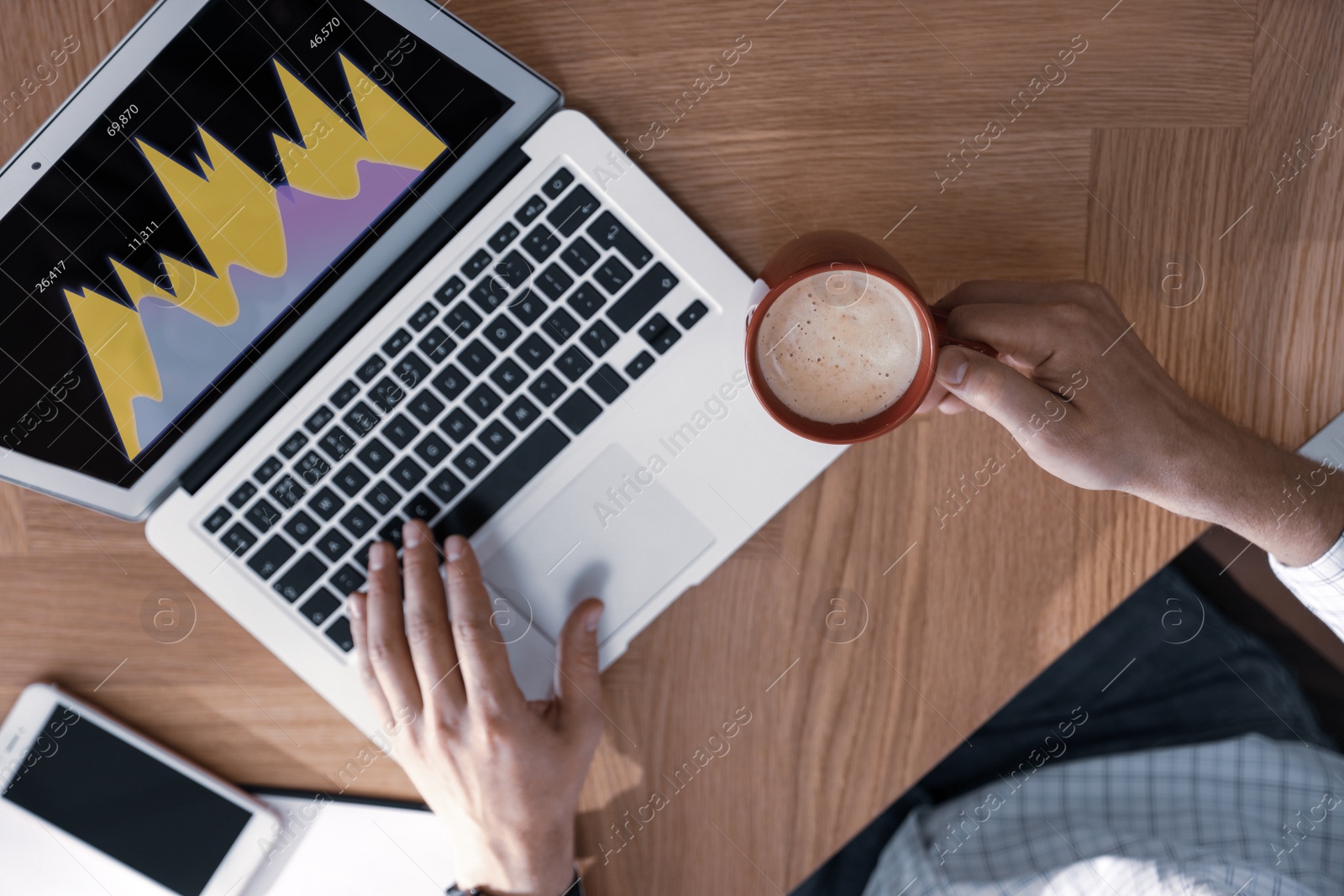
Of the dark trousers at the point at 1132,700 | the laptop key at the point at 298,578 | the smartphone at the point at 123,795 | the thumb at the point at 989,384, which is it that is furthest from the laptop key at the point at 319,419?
the dark trousers at the point at 1132,700

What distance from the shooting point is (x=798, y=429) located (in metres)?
0.51

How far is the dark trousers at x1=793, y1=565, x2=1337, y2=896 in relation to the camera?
3.21 feet

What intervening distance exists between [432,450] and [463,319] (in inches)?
4.2

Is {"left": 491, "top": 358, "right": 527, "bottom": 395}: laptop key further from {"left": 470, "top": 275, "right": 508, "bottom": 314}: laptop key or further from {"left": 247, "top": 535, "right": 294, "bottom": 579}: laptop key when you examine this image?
{"left": 247, "top": 535, "right": 294, "bottom": 579}: laptop key

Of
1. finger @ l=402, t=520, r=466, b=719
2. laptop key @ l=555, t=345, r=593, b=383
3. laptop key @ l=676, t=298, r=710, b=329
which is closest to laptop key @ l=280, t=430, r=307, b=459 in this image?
finger @ l=402, t=520, r=466, b=719

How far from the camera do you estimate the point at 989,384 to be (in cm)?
54

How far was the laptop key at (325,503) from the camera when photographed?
2.08 ft

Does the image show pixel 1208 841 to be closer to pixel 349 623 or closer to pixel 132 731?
pixel 349 623

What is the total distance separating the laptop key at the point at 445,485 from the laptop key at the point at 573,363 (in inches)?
4.8

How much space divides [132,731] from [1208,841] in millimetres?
1062

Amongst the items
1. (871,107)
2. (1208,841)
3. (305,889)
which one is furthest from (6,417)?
(1208,841)

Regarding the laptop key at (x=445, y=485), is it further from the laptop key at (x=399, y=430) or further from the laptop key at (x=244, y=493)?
the laptop key at (x=244, y=493)

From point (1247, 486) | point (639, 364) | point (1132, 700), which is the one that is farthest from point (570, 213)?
point (1132, 700)

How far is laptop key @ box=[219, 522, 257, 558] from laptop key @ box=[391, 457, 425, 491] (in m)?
0.12
